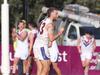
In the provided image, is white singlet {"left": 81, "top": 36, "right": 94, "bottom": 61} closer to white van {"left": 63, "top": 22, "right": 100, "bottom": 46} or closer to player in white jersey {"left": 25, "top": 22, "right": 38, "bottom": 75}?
player in white jersey {"left": 25, "top": 22, "right": 38, "bottom": 75}

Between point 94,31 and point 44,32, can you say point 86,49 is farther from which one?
point 94,31

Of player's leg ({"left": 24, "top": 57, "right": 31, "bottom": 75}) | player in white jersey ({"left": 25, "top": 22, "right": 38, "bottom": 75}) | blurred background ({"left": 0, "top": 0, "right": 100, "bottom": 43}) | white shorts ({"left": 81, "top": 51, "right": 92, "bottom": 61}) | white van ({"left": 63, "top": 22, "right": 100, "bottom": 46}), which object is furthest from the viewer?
blurred background ({"left": 0, "top": 0, "right": 100, "bottom": 43})

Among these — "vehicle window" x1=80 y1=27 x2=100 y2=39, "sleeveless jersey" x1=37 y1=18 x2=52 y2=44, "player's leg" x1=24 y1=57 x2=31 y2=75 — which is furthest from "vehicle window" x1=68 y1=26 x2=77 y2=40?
"sleeveless jersey" x1=37 y1=18 x2=52 y2=44

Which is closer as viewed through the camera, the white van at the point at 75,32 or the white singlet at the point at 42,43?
the white singlet at the point at 42,43

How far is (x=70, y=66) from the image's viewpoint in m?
16.1

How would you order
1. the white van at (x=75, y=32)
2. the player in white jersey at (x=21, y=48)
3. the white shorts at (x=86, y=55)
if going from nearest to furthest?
the player in white jersey at (x=21, y=48), the white shorts at (x=86, y=55), the white van at (x=75, y=32)

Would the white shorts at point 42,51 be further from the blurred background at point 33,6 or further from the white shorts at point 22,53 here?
the blurred background at point 33,6

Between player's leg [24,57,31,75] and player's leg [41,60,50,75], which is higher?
player's leg [41,60,50,75]

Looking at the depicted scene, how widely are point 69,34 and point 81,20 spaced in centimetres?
141

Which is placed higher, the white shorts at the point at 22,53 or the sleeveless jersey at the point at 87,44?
the sleeveless jersey at the point at 87,44

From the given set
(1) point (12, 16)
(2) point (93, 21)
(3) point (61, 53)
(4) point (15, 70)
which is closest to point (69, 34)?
(2) point (93, 21)

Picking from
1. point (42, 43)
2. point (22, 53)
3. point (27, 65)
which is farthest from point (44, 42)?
point (27, 65)

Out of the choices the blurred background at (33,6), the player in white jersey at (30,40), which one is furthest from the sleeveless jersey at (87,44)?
the blurred background at (33,6)

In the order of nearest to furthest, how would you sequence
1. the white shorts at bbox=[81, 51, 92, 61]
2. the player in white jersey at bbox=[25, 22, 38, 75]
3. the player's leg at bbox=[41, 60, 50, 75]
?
the player's leg at bbox=[41, 60, 50, 75], the player in white jersey at bbox=[25, 22, 38, 75], the white shorts at bbox=[81, 51, 92, 61]
